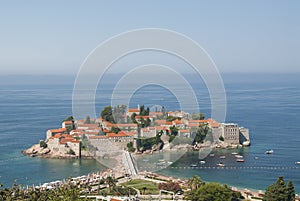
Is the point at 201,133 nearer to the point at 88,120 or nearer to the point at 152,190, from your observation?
the point at 88,120

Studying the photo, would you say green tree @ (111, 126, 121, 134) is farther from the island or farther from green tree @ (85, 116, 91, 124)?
green tree @ (85, 116, 91, 124)

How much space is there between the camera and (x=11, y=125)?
23.9 metres

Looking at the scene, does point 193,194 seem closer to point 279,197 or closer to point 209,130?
point 279,197

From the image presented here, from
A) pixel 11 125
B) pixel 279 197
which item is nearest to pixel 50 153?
pixel 11 125

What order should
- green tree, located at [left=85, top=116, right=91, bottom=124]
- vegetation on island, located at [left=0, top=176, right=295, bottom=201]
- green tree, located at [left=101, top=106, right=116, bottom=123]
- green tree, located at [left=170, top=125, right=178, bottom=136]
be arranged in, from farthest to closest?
green tree, located at [left=101, top=106, right=116, bottom=123], green tree, located at [left=170, top=125, right=178, bottom=136], green tree, located at [left=85, top=116, right=91, bottom=124], vegetation on island, located at [left=0, top=176, right=295, bottom=201]

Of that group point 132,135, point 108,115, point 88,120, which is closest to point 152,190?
point 132,135

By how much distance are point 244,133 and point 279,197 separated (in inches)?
362

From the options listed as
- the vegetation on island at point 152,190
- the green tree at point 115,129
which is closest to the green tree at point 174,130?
the green tree at point 115,129

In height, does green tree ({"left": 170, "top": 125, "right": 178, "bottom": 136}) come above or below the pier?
above

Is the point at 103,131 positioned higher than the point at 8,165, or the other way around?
the point at 103,131

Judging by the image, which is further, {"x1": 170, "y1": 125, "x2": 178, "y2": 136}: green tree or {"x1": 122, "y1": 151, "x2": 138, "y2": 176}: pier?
{"x1": 170, "y1": 125, "x2": 178, "y2": 136}: green tree

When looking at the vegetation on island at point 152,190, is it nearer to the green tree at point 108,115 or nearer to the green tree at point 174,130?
the green tree at point 174,130

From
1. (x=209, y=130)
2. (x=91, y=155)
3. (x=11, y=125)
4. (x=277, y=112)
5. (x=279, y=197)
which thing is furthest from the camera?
(x=277, y=112)

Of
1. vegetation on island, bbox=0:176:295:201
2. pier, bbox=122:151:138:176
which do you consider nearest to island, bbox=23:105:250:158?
pier, bbox=122:151:138:176
